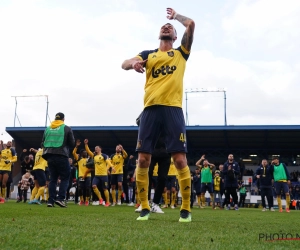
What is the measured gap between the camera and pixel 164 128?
221 inches

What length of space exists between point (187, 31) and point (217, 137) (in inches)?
1371

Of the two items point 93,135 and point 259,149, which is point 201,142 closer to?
point 259,149

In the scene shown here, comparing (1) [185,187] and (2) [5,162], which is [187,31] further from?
(2) [5,162]

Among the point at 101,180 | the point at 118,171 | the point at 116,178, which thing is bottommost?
the point at 101,180

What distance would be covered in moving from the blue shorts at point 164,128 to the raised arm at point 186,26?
2.97 feet

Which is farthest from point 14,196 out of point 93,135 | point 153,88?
point 153,88

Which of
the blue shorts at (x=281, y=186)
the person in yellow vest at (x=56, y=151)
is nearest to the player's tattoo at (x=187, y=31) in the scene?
the person in yellow vest at (x=56, y=151)

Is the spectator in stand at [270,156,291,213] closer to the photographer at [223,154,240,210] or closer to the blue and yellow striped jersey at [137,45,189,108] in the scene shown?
the photographer at [223,154,240,210]

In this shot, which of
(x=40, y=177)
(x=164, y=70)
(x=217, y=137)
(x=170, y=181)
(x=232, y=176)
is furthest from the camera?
→ (x=217, y=137)

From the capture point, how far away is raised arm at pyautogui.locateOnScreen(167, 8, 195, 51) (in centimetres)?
562

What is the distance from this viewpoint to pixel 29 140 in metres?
→ 43.8

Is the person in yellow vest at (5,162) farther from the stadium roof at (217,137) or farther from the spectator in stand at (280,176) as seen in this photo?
the stadium roof at (217,137)

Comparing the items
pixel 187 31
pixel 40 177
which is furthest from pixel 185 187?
A: pixel 40 177

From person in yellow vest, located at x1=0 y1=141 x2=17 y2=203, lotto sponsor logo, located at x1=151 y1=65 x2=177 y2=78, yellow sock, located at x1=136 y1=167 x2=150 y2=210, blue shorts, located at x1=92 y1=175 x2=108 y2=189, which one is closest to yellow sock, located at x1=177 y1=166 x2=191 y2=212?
yellow sock, located at x1=136 y1=167 x2=150 y2=210
